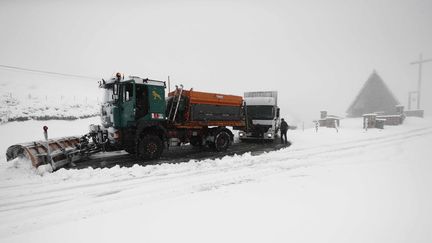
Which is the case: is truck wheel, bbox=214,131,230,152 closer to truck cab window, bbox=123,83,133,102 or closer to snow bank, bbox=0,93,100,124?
Answer: truck cab window, bbox=123,83,133,102

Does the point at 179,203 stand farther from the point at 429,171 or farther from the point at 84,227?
the point at 429,171

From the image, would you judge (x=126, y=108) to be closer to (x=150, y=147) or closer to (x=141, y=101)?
(x=141, y=101)

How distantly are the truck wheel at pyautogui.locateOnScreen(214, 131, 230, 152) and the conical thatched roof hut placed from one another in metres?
33.0

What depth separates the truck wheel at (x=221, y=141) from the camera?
1207 cm

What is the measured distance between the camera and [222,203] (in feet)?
15.8

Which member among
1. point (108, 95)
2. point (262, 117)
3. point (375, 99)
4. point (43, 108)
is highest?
point (375, 99)

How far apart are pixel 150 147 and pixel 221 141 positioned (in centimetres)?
410

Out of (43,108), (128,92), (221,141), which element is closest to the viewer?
(128,92)

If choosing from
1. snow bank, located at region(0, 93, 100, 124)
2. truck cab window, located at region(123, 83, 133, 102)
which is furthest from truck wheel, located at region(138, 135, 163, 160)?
snow bank, located at region(0, 93, 100, 124)

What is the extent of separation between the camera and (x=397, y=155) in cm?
965

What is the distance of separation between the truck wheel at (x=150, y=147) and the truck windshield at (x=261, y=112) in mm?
7720

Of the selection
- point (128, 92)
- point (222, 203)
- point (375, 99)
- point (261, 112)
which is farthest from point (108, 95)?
point (375, 99)

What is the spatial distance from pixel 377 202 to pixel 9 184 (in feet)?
30.7

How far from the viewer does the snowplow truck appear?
8.75m
